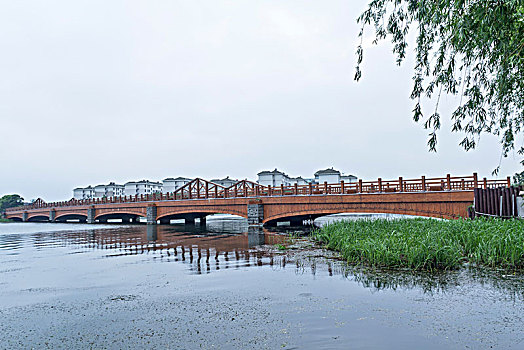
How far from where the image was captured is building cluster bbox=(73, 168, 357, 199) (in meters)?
67.4

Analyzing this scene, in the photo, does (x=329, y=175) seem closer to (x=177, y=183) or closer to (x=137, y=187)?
(x=177, y=183)

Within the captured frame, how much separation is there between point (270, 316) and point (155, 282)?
4377 millimetres

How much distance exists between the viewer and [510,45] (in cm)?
758

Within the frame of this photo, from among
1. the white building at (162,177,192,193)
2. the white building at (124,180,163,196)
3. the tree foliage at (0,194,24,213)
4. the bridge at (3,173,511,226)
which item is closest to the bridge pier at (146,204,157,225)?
the bridge at (3,173,511,226)

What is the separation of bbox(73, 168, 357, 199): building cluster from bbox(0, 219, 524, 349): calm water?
49723 millimetres

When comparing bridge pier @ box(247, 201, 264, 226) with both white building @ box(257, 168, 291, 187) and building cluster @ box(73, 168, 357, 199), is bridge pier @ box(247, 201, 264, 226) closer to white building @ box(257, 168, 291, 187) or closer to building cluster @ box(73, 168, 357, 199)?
building cluster @ box(73, 168, 357, 199)

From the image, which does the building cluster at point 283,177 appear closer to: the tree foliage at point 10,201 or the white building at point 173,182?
the white building at point 173,182

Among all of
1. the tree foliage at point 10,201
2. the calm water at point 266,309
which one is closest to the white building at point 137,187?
the tree foliage at point 10,201

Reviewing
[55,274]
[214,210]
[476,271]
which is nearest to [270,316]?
[476,271]

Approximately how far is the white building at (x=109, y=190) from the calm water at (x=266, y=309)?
3634 inches

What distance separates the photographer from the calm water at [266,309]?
5.10 m

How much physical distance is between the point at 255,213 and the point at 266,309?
25.2 metres

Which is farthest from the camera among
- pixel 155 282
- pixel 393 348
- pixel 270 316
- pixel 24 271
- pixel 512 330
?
pixel 24 271

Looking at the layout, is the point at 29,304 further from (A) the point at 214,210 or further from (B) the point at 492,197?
(A) the point at 214,210
